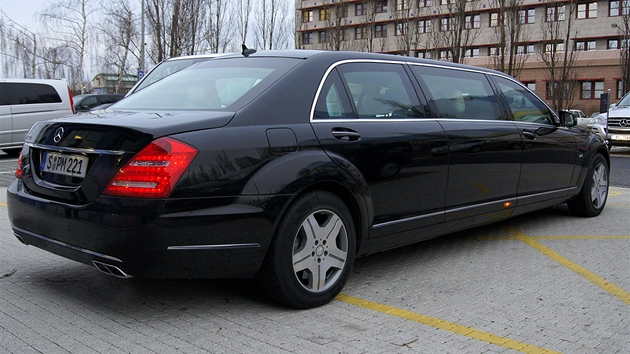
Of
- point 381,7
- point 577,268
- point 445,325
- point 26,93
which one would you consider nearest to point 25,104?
point 26,93

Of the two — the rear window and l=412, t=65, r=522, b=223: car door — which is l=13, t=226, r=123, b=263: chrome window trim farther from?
the rear window

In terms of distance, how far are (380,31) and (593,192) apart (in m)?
63.9

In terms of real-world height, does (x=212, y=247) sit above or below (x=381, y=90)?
below

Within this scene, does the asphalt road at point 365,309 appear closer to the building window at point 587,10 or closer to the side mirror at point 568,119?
the side mirror at point 568,119

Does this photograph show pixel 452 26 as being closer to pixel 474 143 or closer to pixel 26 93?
pixel 26 93

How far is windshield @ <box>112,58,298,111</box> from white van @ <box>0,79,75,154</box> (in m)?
11.2

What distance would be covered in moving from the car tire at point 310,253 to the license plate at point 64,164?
1118 mm

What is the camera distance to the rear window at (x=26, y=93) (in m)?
14.2

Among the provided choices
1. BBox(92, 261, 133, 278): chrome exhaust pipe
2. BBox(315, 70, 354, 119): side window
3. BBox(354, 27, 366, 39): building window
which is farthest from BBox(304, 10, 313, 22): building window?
BBox(92, 261, 133, 278): chrome exhaust pipe

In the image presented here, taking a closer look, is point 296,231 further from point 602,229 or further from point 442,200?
point 602,229

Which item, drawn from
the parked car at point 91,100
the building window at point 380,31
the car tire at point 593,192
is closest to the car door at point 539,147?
the car tire at point 593,192

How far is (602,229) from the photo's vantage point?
641 centimetres

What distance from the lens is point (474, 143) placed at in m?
4.97

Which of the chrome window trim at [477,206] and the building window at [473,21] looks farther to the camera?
the building window at [473,21]
